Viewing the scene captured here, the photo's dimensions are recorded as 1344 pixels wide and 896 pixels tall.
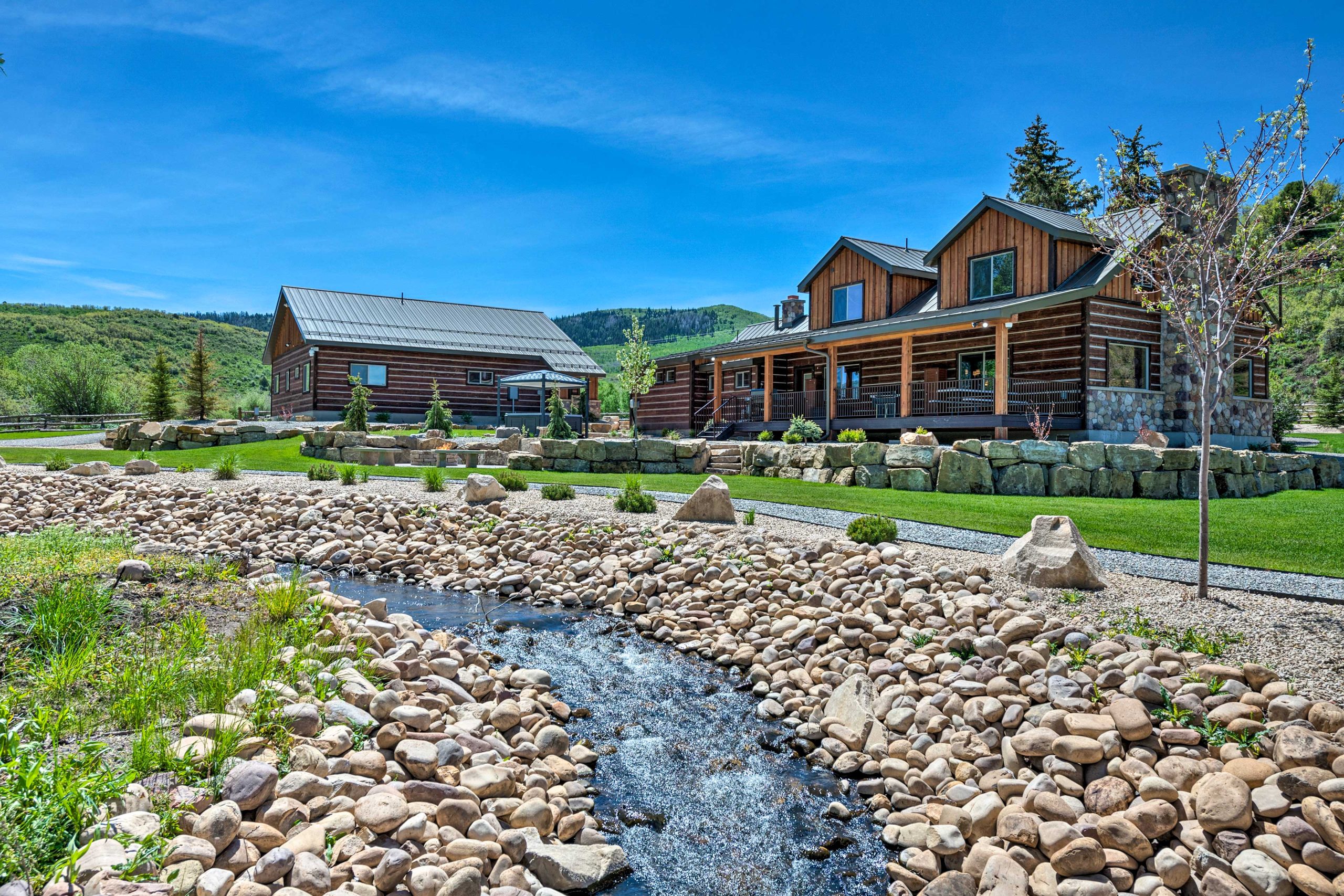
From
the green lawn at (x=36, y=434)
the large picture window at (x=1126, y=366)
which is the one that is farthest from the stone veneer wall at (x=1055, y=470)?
the green lawn at (x=36, y=434)

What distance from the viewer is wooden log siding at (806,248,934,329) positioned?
74.0 feet

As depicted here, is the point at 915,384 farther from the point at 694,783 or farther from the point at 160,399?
the point at 160,399

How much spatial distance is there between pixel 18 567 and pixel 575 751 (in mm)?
4915

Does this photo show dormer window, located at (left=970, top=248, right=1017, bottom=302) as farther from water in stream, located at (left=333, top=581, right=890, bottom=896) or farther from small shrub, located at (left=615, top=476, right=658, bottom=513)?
water in stream, located at (left=333, top=581, right=890, bottom=896)

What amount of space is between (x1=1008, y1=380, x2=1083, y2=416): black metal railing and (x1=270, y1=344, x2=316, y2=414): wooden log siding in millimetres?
24813

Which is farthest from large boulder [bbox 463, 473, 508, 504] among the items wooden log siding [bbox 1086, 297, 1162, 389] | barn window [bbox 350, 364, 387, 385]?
barn window [bbox 350, 364, 387, 385]

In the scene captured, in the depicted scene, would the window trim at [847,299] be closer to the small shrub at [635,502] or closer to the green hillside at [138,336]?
the small shrub at [635,502]

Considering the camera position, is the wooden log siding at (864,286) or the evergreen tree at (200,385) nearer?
the wooden log siding at (864,286)

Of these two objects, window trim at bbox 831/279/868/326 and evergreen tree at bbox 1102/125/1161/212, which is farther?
window trim at bbox 831/279/868/326

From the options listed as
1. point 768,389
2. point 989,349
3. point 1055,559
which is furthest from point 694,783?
point 768,389

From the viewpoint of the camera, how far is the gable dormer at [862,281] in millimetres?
22516

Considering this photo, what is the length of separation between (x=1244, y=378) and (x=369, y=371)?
2948 cm

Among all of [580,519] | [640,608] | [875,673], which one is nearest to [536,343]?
[580,519]

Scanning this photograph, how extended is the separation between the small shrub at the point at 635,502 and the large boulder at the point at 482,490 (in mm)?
2123
